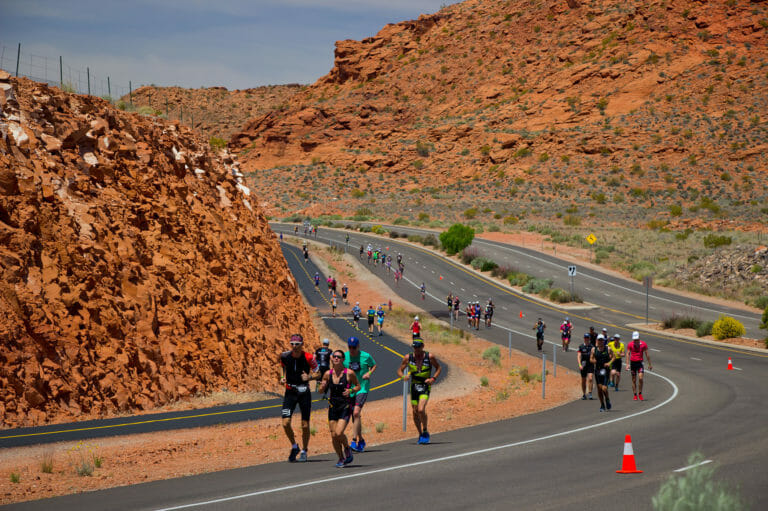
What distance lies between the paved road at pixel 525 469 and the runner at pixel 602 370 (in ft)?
1.30

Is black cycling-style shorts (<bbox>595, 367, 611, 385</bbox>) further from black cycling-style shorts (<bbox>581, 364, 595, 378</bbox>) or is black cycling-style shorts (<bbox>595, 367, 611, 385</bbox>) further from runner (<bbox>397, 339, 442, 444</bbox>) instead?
runner (<bbox>397, 339, 442, 444</bbox>)

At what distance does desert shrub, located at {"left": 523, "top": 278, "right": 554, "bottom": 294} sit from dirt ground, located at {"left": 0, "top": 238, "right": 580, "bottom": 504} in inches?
1104

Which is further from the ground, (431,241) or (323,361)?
(431,241)

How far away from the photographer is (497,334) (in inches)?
1668

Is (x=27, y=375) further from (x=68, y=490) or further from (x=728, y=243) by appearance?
(x=728, y=243)

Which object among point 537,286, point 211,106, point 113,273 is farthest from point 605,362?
point 211,106

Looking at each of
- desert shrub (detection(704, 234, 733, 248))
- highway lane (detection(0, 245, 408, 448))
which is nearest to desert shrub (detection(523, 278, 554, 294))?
desert shrub (detection(704, 234, 733, 248))

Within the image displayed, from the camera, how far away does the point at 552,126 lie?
11575 centimetres

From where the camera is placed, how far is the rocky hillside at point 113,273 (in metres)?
16.3

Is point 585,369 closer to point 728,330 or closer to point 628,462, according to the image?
point 628,462

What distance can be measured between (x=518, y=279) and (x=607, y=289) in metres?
7.08

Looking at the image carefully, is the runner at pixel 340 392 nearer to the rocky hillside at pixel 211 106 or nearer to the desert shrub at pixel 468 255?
the desert shrub at pixel 468 255

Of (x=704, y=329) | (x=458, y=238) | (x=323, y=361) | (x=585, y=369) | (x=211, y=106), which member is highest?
(x=211, y=106)

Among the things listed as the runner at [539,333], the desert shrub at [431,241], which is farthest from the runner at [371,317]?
the desert shrub at [431,241]
